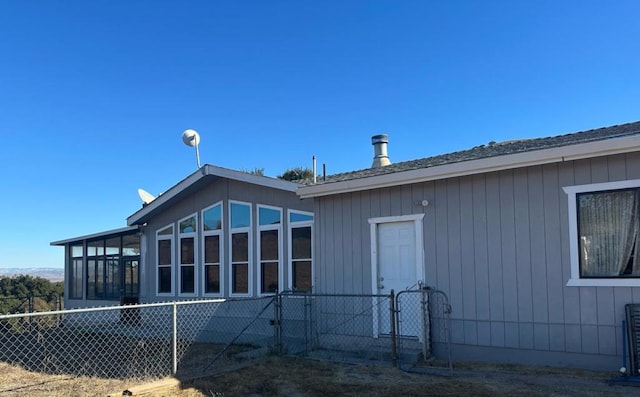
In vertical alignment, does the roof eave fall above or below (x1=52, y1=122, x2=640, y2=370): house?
above

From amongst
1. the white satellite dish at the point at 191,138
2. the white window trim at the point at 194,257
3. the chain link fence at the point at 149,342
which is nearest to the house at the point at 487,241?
the chain link fence at the point at 149,342

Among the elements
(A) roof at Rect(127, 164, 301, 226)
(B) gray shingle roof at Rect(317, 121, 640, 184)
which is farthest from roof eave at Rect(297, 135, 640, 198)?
(A) roof at Rect(127, 164, 301, 226)

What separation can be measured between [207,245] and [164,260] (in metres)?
1.67

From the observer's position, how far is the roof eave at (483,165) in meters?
6.20

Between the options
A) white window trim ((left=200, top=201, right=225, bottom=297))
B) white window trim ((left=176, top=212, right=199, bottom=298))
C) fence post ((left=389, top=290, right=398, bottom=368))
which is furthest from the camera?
white window trim ((left=176, top=212, right=199, bottom=298))

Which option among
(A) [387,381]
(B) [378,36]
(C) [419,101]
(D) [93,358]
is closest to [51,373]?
(D) [93,358]

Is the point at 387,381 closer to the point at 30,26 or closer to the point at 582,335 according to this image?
the point at 582,335

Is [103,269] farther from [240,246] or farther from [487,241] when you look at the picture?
[487,241]

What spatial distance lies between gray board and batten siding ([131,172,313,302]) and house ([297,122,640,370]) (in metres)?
2.13

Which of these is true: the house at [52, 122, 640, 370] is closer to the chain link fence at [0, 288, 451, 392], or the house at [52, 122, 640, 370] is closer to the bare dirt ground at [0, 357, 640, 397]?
the chain link fence at [0, 288, 451, 392]

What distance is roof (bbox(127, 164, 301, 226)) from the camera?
10.2 m

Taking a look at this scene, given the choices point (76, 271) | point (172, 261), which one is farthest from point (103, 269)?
point (172, 261)

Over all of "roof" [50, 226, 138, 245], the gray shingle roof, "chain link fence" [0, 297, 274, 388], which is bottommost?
"chain link fence" [0, 297, 274, 388]

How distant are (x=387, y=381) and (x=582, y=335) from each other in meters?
2.49
